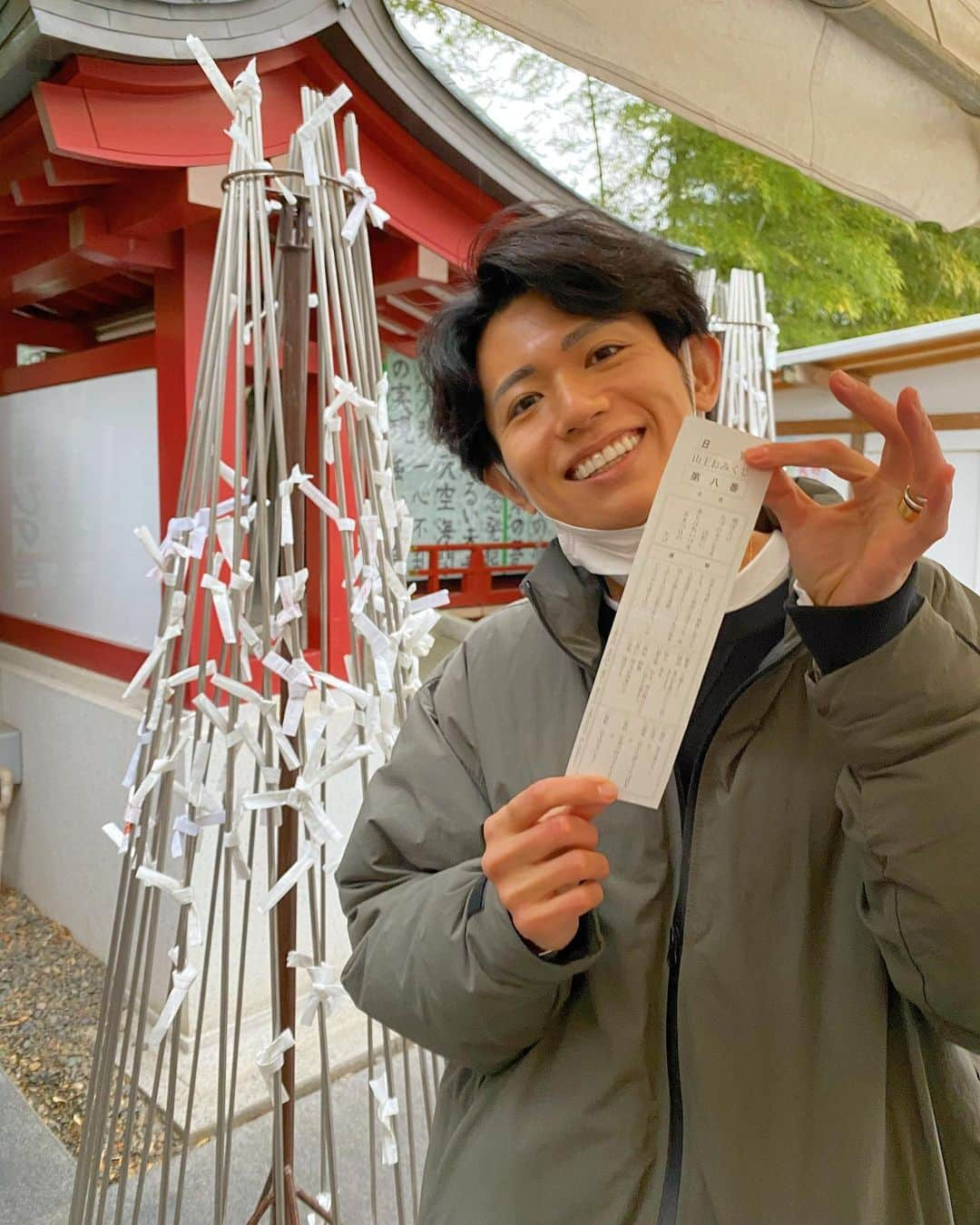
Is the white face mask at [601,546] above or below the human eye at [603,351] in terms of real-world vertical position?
below

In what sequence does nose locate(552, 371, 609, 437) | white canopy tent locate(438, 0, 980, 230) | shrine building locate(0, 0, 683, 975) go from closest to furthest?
nose locate(552, 371, 609, 437), white canopy tent locate(438, 0, 980, 230), shrine building locate(0, 0, 683, 975)

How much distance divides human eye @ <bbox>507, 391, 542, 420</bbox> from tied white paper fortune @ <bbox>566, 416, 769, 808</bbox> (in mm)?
158

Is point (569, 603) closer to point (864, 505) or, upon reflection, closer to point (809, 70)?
point (864, 505)

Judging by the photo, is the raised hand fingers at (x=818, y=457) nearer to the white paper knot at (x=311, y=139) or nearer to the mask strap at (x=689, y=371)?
the mask strap at (x=689, y=371)

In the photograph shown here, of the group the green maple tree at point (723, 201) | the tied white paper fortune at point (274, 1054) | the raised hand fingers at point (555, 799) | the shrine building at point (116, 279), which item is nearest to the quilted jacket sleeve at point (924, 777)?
the raised hand fingers at point (555, 799)

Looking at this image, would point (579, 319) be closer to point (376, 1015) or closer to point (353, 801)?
point (376, 1015)

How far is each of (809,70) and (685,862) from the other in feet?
2.63

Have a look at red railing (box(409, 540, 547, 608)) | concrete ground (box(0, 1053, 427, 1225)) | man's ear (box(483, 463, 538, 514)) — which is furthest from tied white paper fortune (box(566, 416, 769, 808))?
red railing (box(409, 540, 547, 608))

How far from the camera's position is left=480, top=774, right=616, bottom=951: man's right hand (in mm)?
480

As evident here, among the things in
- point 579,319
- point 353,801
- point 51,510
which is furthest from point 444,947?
point 51,510

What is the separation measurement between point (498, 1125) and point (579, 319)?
56cm

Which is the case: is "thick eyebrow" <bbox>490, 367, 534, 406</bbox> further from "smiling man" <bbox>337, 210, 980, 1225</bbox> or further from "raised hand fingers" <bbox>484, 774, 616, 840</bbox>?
"raised hand fingers" <bbox>484, 774, 616, 840</bbox>

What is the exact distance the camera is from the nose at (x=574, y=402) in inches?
22.7

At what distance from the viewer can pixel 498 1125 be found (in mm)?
568
